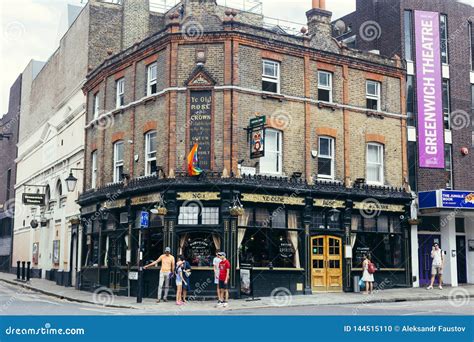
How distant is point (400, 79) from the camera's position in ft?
92.1

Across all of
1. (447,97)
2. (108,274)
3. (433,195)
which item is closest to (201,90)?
(108,274)

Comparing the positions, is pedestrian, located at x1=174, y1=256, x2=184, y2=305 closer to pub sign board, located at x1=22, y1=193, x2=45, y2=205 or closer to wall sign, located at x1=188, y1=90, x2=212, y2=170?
wall sign, located at x1=188, y1=90, x2=212, y2=170

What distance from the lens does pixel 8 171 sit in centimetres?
5838

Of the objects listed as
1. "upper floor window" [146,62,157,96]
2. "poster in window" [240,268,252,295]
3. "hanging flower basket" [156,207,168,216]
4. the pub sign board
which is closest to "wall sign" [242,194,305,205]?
"poster in window" [240,268,252,295]

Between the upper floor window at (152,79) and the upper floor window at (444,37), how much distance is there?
585 inches

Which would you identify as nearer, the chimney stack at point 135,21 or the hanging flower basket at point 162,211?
the hanging flower basket at point 162,211

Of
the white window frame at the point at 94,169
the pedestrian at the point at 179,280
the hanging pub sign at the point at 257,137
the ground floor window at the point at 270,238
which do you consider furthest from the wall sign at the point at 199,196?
the white window frame at the point at 94,169

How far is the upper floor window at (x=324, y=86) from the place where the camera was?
25547mm

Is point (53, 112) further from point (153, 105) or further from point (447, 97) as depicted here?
point (447, 97)

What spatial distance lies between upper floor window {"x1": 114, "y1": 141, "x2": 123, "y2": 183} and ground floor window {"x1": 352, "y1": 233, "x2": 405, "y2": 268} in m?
10.9

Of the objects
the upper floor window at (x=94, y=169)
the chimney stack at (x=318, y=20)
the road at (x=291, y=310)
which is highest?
the chimney stack at (x=318, y=20)

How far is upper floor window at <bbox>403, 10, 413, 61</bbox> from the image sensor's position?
29.2 metres

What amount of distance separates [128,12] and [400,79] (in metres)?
15.6

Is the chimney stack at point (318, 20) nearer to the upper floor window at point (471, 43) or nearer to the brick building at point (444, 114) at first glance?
the brick building at point (444, 114)
